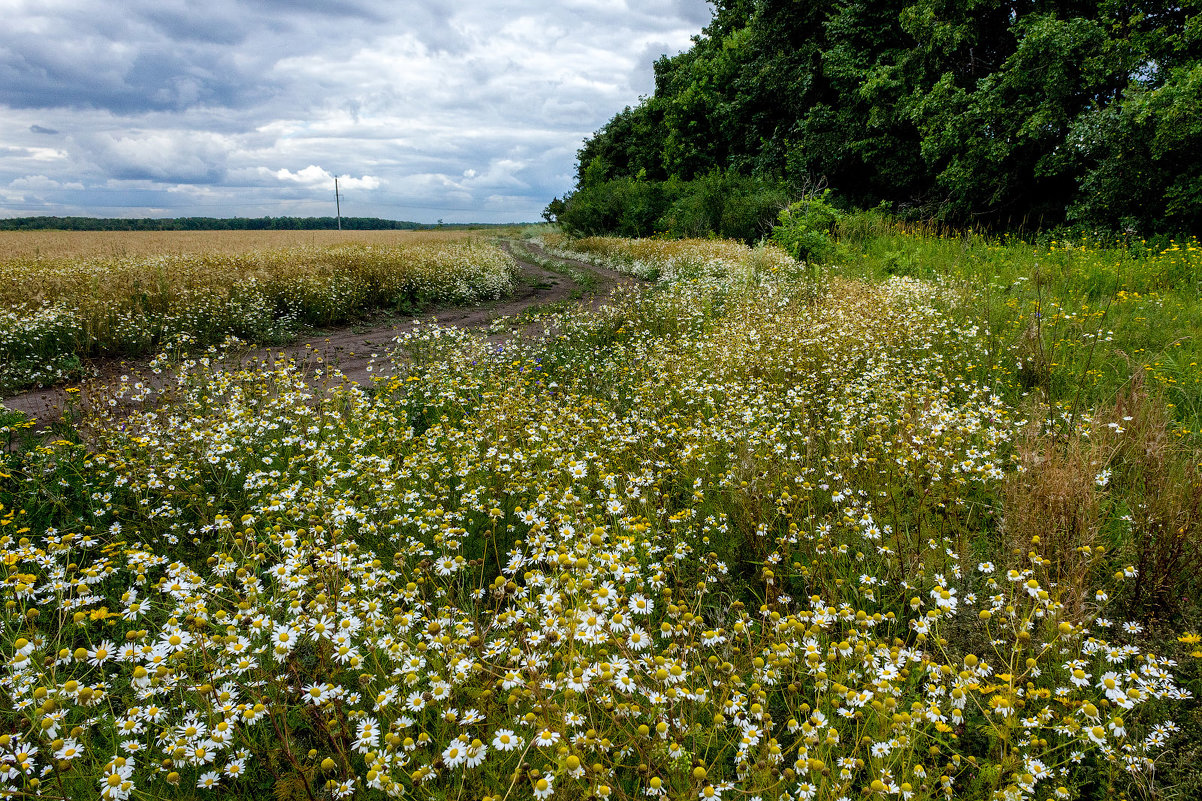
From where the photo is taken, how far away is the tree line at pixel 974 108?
1234 cm

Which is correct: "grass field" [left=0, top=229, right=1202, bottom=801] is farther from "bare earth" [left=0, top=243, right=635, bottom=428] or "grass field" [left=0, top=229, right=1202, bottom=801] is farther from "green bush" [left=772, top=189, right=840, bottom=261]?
"green bush" [left=772, top=189, right=840, bottom=261]

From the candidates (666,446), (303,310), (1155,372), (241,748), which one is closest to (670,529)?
(666,446)

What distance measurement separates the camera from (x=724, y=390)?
17.7 ft

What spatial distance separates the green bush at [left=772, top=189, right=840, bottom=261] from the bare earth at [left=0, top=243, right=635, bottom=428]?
4.73 metres

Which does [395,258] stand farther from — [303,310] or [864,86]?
[864,86]

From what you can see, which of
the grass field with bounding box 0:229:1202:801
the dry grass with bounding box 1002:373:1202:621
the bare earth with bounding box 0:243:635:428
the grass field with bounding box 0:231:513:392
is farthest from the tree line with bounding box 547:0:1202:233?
the grass field with bounding box 0:231:513:392

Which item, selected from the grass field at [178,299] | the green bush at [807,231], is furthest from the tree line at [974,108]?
the grass field at [178,299]

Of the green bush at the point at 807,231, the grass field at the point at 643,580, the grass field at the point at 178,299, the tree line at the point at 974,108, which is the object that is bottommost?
the grass field at the point at 643,580

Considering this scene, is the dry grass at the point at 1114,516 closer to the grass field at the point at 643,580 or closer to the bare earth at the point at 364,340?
the grass field at the point at 643,580

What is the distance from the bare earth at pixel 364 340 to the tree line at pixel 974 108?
32.8ft

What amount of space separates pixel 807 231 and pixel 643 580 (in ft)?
42.7

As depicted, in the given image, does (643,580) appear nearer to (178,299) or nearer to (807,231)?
(178,299)

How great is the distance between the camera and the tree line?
12336mm

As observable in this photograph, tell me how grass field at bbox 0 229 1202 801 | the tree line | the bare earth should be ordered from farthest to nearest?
the tree line < the bare earth < grass field at bbox 0 229 1202 801
